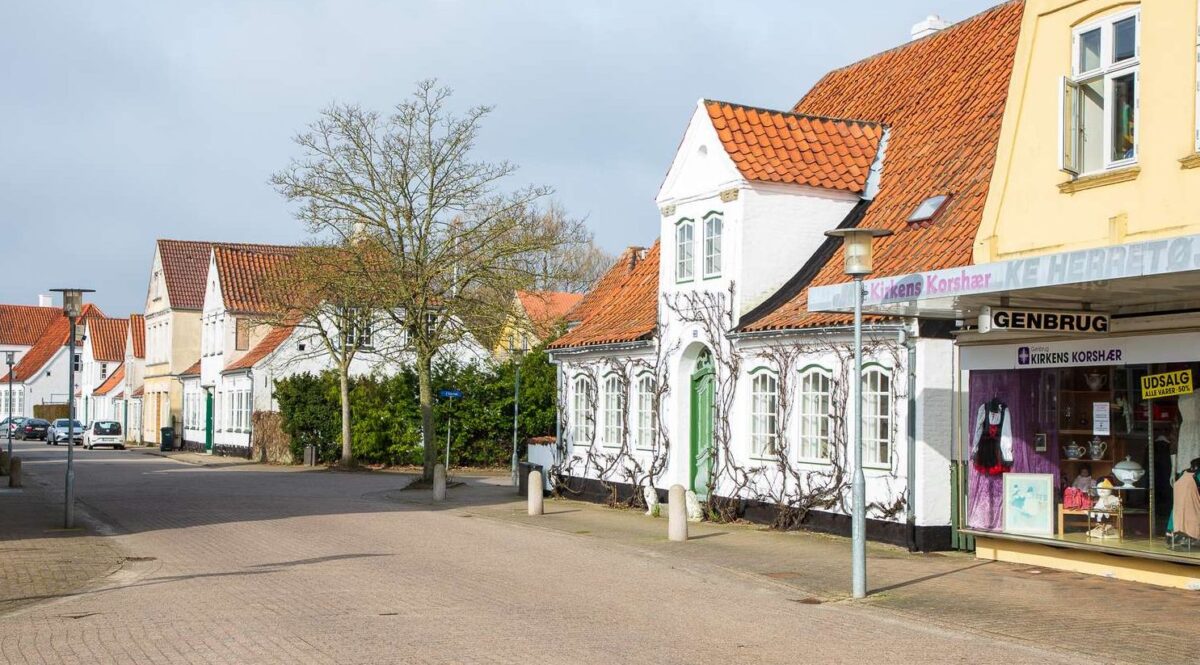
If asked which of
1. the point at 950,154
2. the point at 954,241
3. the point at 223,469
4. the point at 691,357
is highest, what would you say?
the point at 950,154

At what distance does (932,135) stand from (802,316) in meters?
4.35

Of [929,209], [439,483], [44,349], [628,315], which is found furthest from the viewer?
[44,349]

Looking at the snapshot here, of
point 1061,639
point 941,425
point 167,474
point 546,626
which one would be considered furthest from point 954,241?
point 167,474

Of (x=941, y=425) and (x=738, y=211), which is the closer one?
(x=941, y=425)

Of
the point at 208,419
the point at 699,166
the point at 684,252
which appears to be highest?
the point at 699,166

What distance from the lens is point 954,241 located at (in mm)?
18391

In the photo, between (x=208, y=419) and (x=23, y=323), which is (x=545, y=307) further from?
(x=23, y=323)

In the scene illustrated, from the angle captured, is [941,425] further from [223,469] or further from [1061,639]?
[223,469]

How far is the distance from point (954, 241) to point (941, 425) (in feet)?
8.34

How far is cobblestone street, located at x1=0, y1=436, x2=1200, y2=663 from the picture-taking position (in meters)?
10.5

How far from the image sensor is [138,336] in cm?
7394

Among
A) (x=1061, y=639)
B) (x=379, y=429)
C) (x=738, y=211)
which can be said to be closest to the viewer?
(x=1061, y=639)

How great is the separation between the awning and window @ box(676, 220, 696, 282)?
277 inches

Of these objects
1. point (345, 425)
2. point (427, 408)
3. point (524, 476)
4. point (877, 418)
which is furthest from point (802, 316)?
point (345, 425)
